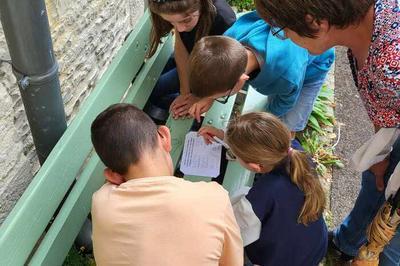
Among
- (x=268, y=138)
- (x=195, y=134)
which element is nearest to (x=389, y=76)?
(x=268, y=138)

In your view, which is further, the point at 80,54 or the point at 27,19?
the point at 80,54

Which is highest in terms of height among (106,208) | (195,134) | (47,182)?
(106,208)

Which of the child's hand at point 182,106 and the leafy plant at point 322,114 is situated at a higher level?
the child's hand at point 182,106

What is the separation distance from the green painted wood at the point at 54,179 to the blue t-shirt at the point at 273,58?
2.17 feet

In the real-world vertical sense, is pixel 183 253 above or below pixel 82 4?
below

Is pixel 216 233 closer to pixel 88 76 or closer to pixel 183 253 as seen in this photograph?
pixel 183 253

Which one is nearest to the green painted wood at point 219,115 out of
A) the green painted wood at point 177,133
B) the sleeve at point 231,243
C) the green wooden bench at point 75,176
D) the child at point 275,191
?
the green wooden bench at point 75,176

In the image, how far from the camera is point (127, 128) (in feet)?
5.67

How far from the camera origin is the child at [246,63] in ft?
7.22

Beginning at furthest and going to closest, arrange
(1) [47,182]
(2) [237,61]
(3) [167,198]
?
(2) [237,61] < (1) [47,182] < (3) [167,198]

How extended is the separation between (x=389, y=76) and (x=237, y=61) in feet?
Result: 2.69

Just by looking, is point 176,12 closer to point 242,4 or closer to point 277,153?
point 277,153

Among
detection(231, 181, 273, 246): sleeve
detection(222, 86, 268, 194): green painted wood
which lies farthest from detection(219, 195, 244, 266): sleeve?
detection(222, 86, 268, 194): green painted wood

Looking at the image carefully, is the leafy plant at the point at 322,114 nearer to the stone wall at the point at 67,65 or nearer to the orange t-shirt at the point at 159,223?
the stone wall at the point at 67,65
